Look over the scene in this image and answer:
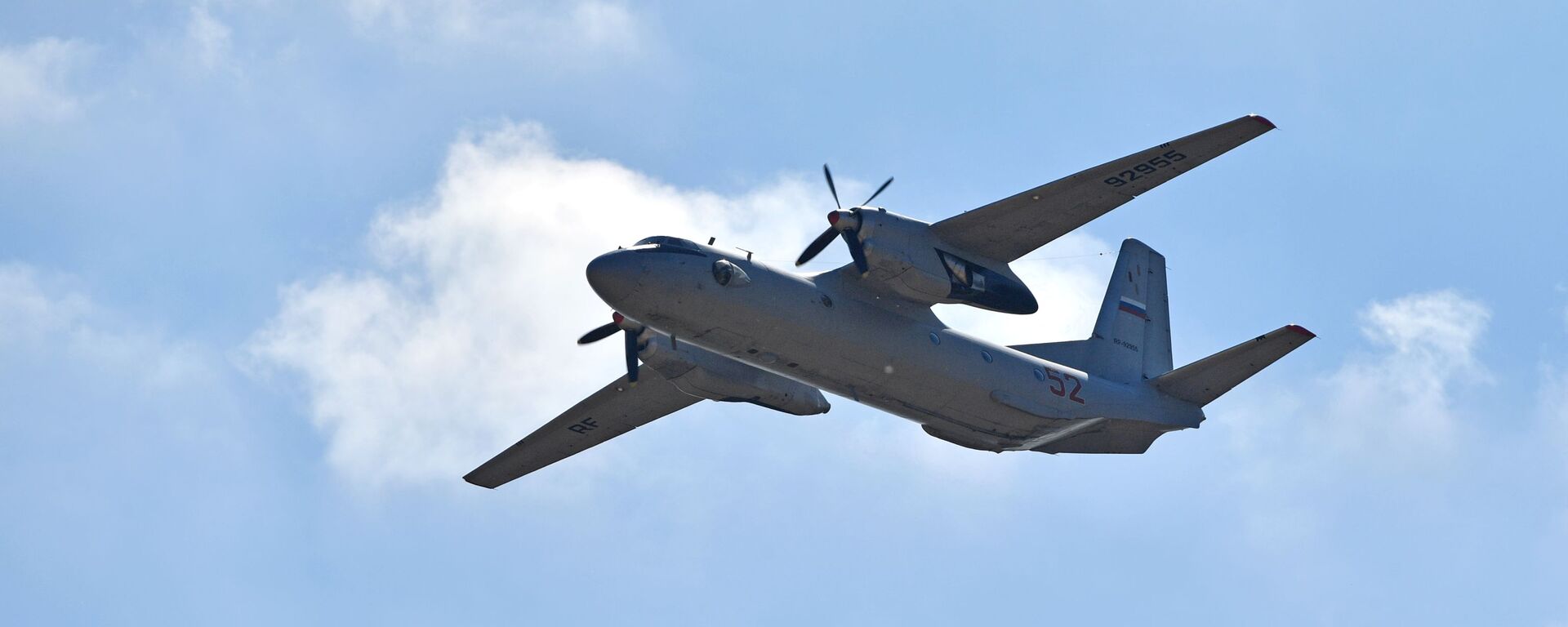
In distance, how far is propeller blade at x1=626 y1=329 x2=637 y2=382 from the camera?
3083 centimetres

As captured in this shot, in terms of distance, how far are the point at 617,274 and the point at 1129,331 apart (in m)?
14.2

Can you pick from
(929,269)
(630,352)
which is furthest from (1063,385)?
(630,352)

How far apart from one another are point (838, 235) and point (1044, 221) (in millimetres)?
3893

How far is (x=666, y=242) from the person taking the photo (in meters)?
27.8

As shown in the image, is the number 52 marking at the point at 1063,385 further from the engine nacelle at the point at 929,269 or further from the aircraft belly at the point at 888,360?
the engine nacelle at the point at 929,269

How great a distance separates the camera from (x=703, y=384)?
3206cm

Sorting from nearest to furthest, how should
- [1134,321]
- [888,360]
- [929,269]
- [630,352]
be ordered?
[929,269] → [888,360] → [630,352] → [1134,321]

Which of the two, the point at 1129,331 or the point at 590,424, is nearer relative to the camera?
the point at 590,424

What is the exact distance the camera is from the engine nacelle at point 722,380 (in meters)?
31.4

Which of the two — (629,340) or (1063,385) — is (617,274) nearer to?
(629,340)

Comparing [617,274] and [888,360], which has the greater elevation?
[617,274]

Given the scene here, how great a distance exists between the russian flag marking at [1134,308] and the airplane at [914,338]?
7.09 ft

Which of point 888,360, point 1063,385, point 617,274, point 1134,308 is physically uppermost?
point 1134,308

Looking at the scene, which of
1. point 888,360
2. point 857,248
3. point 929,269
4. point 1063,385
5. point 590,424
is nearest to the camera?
point 857,248
